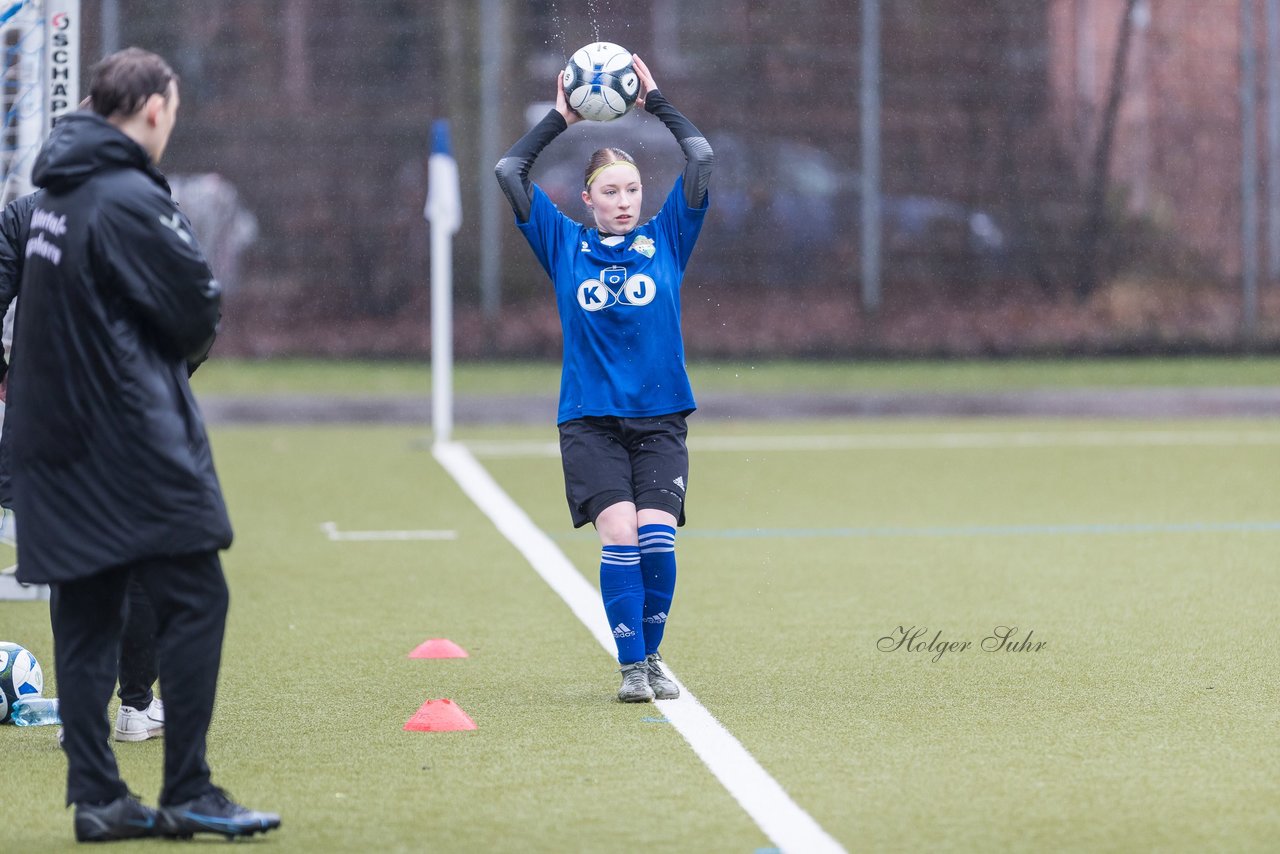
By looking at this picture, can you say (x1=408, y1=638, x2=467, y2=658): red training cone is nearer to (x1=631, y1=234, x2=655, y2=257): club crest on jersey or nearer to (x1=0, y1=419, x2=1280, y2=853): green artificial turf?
(x1=0, y1=419, x2=1280, y2=853): green artificial turf

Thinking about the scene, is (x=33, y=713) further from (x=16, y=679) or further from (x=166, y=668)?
(x=166, y=668)

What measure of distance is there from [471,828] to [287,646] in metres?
2.76

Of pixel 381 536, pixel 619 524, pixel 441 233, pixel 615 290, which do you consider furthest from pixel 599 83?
pixel 441 233

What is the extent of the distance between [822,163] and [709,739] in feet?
44.4

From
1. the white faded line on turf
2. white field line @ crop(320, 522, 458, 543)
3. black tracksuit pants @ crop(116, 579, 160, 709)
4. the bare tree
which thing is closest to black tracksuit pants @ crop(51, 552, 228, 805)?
black tracksuit pants @ crop(116, 579, 160, 709)

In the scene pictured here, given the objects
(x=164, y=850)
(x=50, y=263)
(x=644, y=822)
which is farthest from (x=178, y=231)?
(x=644, y=822)

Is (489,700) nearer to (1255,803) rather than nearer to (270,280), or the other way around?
(1255,803)

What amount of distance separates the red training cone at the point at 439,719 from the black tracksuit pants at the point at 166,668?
1.22m

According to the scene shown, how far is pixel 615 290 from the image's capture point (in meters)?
6.55

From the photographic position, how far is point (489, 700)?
6.41 metres

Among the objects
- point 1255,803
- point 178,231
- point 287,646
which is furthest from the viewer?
point 287,646

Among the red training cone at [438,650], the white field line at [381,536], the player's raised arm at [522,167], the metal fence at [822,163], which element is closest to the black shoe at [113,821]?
the red training cone at [438,650]

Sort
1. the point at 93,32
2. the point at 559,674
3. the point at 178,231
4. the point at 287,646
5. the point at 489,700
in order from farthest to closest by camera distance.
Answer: the point at 93,32, the point at 287,646, the point at 559,674, the point at 489,700, the point at 178,231

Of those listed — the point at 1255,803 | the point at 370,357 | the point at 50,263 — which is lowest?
the point at 370,357
